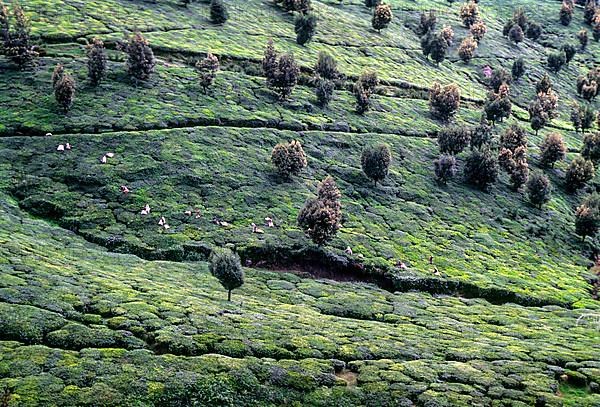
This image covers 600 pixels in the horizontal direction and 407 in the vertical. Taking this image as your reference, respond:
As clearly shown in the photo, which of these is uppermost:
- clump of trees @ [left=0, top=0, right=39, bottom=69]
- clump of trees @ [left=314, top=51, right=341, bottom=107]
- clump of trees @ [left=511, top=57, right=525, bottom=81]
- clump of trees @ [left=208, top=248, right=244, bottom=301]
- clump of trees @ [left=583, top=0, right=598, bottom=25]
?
clump of trees @ [left=583, top=0, right=598, bottom=25]

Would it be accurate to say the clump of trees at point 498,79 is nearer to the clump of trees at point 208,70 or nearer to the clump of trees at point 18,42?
the clump of trees at point 208,70

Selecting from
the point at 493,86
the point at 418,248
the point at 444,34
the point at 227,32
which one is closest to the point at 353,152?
the point at 418,248

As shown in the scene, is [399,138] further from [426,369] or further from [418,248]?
[426,369]

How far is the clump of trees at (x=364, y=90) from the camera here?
62.5 meters

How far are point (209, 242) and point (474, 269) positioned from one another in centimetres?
2011

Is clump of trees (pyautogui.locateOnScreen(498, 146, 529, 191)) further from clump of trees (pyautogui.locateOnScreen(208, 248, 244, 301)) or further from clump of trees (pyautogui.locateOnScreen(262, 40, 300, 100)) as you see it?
clump of trees (pyautogui.locateOnScreen(208, 248, 244, 301))

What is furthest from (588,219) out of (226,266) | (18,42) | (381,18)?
(18,42)

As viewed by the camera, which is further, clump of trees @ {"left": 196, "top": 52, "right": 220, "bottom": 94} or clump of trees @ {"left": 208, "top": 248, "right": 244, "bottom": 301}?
clump of trees @ {"left": 196, "top": 52, "right": 220, "bottom": 94}

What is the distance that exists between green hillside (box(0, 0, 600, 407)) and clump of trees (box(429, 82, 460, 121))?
1623 millimetres

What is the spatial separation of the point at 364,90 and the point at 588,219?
86.8ft

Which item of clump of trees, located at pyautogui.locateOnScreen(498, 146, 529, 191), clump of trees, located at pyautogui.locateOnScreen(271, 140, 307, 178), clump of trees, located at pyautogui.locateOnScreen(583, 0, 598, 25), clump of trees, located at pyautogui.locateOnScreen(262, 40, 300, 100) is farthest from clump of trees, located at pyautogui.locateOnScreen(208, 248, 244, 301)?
clump of trees, located at pyautogui.locateOnScreen(583, 0, 598, 25)

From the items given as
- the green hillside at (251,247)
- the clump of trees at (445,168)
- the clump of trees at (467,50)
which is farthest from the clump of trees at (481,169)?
the clump of trees at (467,50)

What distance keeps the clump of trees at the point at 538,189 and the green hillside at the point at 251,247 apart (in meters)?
1.12

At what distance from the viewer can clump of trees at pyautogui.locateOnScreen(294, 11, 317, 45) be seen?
7612 centimetres
